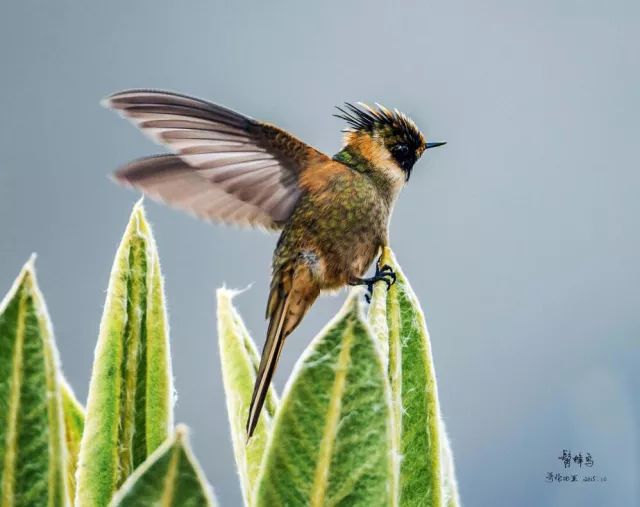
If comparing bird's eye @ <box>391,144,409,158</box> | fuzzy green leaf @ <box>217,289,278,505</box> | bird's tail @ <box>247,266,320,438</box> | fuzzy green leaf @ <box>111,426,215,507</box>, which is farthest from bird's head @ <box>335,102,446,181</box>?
fuzzy green leaf @ <box>111,426,215,507</box>

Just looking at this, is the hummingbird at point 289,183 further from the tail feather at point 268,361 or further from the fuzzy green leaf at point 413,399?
the fuzzy green leaf at point 413,399

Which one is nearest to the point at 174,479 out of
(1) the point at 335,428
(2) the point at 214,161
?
(1) the point at 335,428

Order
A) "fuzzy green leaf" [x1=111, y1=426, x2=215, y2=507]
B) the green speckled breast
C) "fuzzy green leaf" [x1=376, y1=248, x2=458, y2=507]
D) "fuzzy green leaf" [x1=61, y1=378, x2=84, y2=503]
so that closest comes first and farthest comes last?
"fuzzy green leaf" [x1=111, y1=426, x2=215, y2=507]
"fuzzy green leaf" [x1=376, y1=248, x2=458, y2=507]
"fuzzy green leaf" [x1=61, y1=378, x2=84, y2=503]
the green speckled breast

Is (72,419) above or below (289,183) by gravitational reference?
below

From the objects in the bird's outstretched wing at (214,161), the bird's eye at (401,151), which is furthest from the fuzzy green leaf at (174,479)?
the bird's eye at (401,151)

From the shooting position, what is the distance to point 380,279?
1.63ft

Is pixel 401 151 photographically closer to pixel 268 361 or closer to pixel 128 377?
pixel 268 361

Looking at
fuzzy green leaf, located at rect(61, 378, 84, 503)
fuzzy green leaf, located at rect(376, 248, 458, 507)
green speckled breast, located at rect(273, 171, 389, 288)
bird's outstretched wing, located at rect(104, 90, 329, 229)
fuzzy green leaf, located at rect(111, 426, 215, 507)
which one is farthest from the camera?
green speckled breast, located at rect(273, 171, 389, 288)

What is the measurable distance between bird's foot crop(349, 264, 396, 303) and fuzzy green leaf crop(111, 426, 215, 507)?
0.19 m

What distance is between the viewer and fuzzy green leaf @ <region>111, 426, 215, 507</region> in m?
0.32

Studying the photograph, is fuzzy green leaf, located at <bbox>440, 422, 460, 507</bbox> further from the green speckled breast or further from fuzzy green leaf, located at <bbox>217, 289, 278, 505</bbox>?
the green speckled breast

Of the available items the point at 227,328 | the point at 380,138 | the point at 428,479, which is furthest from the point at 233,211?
the point at 428,479

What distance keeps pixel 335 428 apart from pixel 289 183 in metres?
0.77

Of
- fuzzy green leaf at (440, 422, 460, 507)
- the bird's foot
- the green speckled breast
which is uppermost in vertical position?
the green speckled breast
